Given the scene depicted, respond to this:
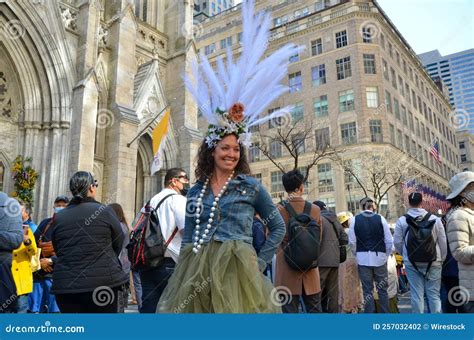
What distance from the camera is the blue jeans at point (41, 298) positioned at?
22.4 ft

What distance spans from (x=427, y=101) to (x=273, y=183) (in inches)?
1049

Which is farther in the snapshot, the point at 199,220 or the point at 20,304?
the point at 20,304

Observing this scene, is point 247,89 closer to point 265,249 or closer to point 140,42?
point 265,249

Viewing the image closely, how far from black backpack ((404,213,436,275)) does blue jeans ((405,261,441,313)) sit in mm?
96

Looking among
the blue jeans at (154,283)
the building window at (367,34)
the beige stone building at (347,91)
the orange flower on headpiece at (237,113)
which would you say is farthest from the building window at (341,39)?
the orange flower on headpiece at (237,113)

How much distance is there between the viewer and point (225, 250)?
2.35 meters

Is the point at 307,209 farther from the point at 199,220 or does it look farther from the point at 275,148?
the point at 275,148

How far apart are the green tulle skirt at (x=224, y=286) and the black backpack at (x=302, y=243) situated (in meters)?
1.97

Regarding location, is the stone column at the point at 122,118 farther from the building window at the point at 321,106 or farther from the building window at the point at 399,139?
the building window at the point at 399,139

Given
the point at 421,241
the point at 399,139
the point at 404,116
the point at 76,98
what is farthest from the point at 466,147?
the point at 421,241

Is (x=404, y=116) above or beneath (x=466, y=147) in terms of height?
beneath

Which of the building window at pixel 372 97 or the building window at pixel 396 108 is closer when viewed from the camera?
the building window at pixel 372 97

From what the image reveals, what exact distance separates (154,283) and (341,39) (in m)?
38.6

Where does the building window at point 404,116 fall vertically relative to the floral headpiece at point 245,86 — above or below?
above
